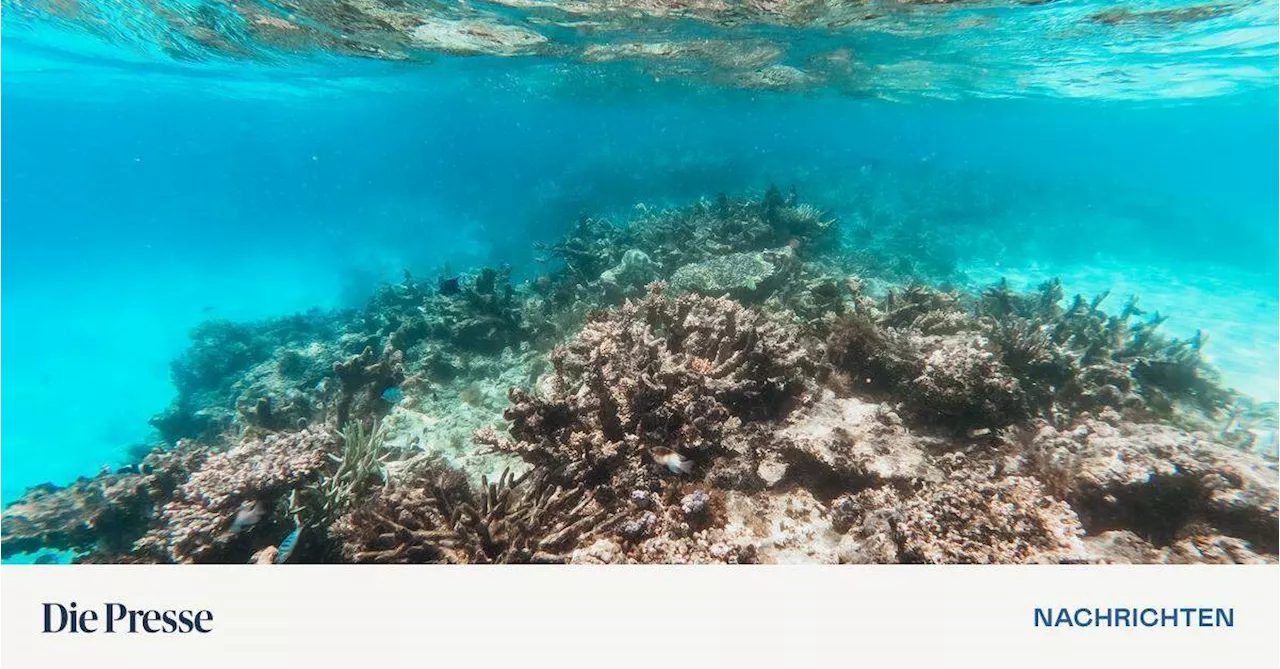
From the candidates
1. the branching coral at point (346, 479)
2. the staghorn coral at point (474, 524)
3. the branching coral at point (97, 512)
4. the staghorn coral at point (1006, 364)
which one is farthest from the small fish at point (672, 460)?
the branching coral at point (97, 512)

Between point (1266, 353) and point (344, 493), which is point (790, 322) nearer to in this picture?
point (344, 493)

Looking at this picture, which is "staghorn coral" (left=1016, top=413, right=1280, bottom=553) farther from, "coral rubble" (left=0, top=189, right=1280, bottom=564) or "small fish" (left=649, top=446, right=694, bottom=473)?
"small fish" (left=649, top=446, right=694, bottom=473)

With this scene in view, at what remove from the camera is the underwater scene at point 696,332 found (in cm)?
370

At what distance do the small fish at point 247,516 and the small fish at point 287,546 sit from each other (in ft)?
1.34

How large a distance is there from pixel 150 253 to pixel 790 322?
122m

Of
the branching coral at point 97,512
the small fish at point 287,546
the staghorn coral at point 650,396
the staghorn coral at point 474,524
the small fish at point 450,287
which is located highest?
the staghorn coral at point 650,396

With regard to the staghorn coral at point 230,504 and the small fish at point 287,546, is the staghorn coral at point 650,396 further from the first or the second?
the staghorn coral at point 230,504

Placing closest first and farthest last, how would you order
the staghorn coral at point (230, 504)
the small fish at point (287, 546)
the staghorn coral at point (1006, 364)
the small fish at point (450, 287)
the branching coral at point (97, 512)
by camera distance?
the small fish at point (287, 546) < the staghorn coral at point (230, 504) < the staghorn coral at point (1006, 364) < the branching coral at point (97, 512) < the small fish at point (450, 287)

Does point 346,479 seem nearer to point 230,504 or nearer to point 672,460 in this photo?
point 230,504

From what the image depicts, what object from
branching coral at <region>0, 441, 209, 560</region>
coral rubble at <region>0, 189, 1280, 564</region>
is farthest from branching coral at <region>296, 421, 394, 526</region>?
branching coral at <region>0, 441, 209, 560</region>

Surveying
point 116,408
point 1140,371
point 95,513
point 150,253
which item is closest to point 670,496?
point 95,513

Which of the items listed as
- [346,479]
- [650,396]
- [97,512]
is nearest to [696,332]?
[650,396]

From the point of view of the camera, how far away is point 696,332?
5.52 metres

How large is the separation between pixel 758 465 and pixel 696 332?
1768mm
